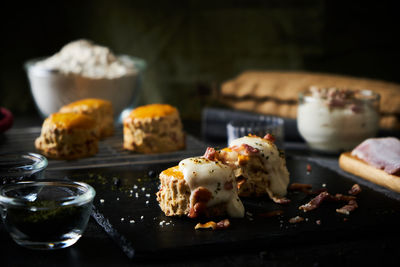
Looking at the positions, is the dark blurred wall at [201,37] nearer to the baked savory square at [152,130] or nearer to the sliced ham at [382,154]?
the baked savory square at [152,130]

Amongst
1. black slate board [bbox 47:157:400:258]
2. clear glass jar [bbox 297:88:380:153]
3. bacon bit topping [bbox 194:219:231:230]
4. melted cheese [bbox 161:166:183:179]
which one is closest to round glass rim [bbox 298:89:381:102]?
clear glass jar [bbox 297:88:380:153]

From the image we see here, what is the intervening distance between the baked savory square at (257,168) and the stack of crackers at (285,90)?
146 cm

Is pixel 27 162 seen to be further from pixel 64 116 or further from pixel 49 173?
pixel 64 116

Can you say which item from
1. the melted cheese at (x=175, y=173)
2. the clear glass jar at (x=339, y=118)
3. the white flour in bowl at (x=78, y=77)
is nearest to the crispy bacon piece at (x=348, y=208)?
the melted cheese at (x=175, y=173)

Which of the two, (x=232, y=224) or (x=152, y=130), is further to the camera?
(x=152, y=130)

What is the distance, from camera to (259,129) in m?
3.26

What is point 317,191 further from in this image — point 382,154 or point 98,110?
point 98,110

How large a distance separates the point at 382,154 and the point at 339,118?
53cm

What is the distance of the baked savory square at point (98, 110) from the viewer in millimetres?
3625

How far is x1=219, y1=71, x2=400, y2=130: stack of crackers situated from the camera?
12.5 feet

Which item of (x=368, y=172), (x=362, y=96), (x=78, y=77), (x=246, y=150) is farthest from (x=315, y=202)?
(x=78, y=77)

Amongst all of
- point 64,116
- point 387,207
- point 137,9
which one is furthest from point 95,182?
point 137,9

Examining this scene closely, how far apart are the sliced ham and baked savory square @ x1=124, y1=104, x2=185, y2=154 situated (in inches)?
41.8

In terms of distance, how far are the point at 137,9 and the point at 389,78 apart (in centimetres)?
231
